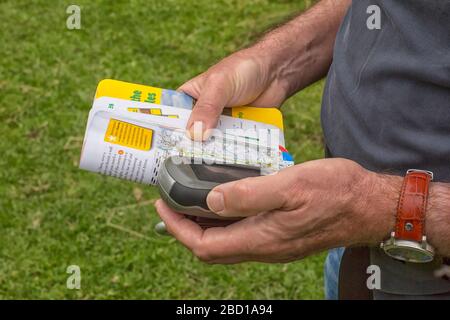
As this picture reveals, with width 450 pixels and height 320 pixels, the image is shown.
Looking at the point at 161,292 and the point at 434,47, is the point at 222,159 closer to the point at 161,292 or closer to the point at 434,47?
the point at 434,47

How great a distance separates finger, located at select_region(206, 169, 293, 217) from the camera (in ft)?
3.98

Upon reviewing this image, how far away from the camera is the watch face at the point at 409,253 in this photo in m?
1.24

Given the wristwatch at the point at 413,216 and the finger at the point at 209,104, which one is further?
the finger at the point at 209,104

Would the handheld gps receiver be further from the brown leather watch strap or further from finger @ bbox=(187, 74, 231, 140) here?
the brown leather watch strap

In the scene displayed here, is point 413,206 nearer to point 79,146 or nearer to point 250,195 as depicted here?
point 250,195

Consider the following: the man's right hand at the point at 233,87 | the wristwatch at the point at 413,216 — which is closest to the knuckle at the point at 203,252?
the man's right hand at the point at 233,87

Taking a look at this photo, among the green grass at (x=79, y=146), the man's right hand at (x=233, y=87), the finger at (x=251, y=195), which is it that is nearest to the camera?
the finger at (x=251, y=195)

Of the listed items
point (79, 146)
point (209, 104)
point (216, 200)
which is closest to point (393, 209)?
point (216, 200)

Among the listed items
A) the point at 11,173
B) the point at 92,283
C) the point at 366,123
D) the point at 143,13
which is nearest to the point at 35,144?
the point at 11,173

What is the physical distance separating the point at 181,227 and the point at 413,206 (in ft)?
1.31

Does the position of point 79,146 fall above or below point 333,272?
above

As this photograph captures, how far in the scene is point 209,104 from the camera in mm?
1453

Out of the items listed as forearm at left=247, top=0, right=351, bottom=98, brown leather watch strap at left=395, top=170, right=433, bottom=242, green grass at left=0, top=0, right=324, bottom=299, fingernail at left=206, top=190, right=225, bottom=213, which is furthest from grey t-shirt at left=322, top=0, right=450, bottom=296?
green grass at left=0, top=0, right=324, bottom=299

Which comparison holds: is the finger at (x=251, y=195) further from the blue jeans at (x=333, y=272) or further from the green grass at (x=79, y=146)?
the green grass at (x=79, y=146)
